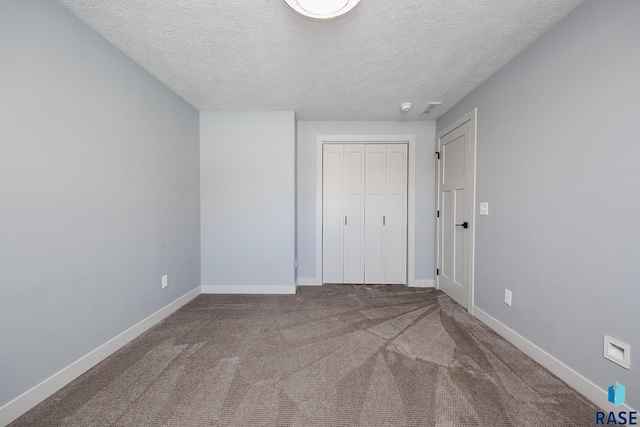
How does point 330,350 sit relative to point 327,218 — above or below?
below

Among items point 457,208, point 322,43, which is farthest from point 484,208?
point 322,43

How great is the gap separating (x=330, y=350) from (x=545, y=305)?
5.39 feet

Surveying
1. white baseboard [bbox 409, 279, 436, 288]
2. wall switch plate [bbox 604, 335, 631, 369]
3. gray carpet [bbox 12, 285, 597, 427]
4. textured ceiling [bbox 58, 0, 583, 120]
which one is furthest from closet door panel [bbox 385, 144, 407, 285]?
wall switch plate [bbox 604, 335, 631, 369]

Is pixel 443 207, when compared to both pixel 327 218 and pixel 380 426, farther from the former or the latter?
pixel 380 426

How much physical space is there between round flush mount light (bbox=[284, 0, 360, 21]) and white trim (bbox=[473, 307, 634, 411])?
2674mm

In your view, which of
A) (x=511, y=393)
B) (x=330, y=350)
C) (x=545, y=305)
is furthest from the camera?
(x=330, y=350)

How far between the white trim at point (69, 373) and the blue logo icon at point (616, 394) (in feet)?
10.7

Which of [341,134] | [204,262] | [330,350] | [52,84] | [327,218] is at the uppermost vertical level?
[341,134]

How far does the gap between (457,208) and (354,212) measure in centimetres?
133

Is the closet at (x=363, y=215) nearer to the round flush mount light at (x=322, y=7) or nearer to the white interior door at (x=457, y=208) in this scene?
the white interior door at (x=457, y=208)

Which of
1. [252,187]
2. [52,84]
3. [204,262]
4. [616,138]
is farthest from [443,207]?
[52,84]

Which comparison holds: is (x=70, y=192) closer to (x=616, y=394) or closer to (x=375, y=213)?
(x=375, y=213)

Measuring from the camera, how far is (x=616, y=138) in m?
1.25

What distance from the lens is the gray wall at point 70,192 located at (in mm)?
1244
